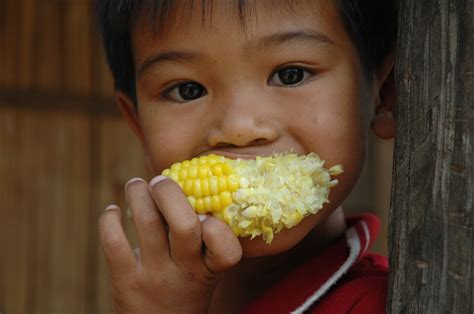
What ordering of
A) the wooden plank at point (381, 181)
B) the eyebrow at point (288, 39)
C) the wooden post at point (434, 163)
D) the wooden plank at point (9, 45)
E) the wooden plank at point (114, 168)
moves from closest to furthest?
1. the wooden post at point (434, 163)
2. the eyebrow at point (288, 39)
3. the wooden plank at point (9, 45)
4. the wooden plank at point (114, 168)
5. the wooden plank at point (381, 181)

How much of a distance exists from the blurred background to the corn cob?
8.12 feet

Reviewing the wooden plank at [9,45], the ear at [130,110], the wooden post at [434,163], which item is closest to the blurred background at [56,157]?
the wooden plank at [9,45]

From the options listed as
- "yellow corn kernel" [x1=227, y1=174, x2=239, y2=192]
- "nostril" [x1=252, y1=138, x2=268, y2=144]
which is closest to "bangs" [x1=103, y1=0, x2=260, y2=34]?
"nostril" [x1=252, y1=138, x2=268, y2=144]

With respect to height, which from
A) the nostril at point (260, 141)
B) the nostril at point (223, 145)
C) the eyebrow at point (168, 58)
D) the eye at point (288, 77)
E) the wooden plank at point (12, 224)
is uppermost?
the eyebrow at point (168, 58)

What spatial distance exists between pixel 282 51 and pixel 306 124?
0.59 ft

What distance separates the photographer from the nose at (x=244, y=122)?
1.86m

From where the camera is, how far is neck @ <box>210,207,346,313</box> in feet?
7.53

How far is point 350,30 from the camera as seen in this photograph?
209cm

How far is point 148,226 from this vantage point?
1.81 metres

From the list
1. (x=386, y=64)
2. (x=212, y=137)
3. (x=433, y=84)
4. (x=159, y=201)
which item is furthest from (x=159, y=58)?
(x=433, y=84)

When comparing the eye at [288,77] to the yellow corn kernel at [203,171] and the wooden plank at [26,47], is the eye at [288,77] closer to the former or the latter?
the yellow corn kernel at [203,171]

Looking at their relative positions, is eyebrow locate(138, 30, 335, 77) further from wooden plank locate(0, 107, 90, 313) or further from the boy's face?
wooden plank locate(0, 107, 90, 313)

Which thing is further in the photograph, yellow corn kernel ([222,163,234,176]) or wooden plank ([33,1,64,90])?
wooden plank ([33,1,64,90])

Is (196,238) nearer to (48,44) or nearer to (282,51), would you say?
(282,51)
